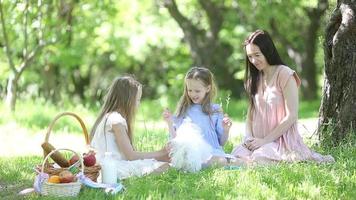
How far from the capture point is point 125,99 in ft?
18.0

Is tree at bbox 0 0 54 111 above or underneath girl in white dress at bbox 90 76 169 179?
above

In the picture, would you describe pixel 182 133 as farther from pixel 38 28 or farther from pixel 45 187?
pixel 38 28

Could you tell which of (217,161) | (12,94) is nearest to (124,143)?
(217,161)

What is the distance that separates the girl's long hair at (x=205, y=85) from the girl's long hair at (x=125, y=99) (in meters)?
0.52

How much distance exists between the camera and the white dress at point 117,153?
205 inches

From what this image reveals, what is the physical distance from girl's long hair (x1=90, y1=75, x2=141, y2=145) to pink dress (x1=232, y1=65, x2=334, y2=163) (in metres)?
0.99

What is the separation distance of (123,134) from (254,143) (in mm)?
1197

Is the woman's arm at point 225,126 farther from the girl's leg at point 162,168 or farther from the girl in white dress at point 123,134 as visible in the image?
the girl's leg at point 162,168

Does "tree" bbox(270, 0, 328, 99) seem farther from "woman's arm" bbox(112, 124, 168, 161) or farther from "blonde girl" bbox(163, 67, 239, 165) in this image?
"woman's arm" bbox(112, 124, 168, 161)

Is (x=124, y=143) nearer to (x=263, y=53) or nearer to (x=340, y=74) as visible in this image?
(x=263, y=53)

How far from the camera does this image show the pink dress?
552cm

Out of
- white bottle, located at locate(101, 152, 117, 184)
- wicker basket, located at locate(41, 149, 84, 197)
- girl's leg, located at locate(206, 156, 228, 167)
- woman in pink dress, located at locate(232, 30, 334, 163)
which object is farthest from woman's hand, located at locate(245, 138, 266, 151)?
wicker basket, located at locate(41, 149, 84, 197)

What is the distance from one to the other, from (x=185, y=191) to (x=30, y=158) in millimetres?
2416

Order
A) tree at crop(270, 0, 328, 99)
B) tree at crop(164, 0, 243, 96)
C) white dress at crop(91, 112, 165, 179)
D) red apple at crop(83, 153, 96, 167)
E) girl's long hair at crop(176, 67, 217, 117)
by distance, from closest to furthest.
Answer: red apple at crop(83, 153, 96, 167) → white dress at crop(91, 112, 165, 179) → girl's long hair at crop(176, 67, 217, 117) → tree at crop(164, 0, 243, 96) → tree at crop(270, 0, 328, 99)
